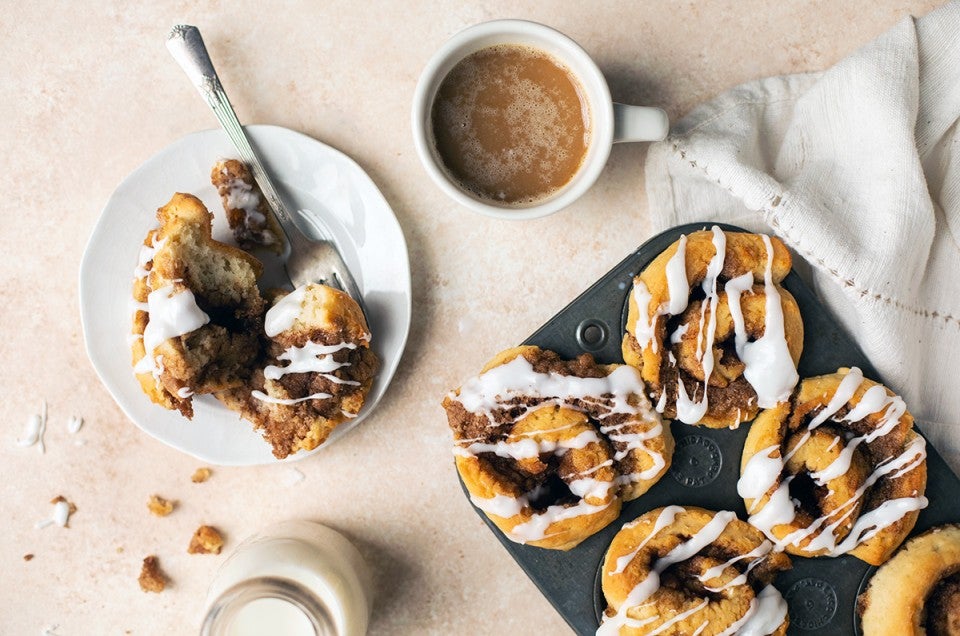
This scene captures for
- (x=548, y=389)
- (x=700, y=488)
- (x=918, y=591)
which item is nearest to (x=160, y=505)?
(x=548, y=389)

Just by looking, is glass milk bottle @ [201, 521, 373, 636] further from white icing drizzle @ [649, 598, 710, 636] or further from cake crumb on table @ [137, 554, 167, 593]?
white icing drizzle @ [649, 598, 710, 636]

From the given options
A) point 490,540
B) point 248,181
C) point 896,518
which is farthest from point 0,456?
point 896,518

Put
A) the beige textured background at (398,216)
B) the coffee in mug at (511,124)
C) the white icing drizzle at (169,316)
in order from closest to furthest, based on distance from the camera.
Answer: the white icing drizzle at (169,316), the coffee in mug at (511,124), the beige textured background at (398,216)

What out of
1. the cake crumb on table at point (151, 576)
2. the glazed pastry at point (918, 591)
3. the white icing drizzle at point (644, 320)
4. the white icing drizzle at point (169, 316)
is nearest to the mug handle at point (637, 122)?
the white icing drizzle at point (644, 320)

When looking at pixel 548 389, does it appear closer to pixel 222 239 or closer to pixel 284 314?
pixel 284 314

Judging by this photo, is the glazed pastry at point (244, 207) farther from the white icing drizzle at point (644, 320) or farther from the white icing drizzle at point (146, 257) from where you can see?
the white icing drizzle at point (644, 320)

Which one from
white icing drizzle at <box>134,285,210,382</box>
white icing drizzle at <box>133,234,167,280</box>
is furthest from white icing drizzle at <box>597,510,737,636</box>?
white icing drizzle at <box>133,234,167,280</box>

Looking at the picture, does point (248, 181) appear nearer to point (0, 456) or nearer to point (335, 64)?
point (335, 64)
